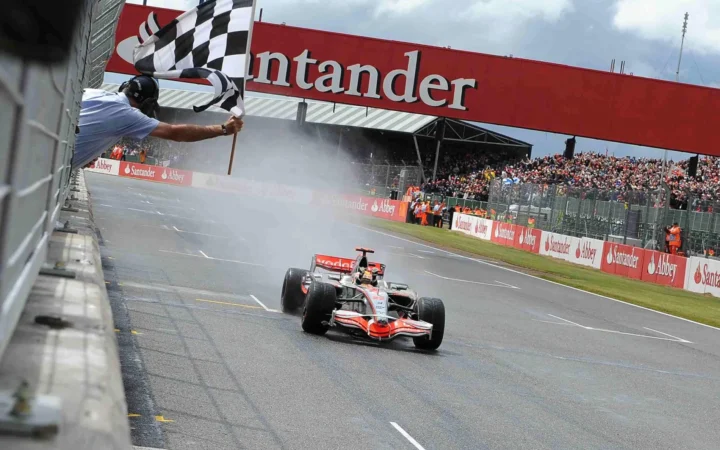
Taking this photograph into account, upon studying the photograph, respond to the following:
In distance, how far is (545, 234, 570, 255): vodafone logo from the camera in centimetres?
3389

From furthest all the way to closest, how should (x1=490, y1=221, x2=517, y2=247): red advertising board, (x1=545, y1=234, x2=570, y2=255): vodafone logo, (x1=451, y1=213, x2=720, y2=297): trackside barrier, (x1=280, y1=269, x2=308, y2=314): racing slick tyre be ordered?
1. (x1=490, y1=221, x2=517, y2=247): red advertising board
2. (x1=545, y1=234, x2=570, y2=255): vodafone logo
3. (x1=451, y1=213, x2=720, y2=297): trackside barrier
4. (x1=280, y1=269, x2=308, y2=314): racing slick tyre

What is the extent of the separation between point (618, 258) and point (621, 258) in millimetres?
192

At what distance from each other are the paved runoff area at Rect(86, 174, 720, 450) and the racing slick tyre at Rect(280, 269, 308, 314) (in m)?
0.30

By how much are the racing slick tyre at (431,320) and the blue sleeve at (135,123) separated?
5988mm

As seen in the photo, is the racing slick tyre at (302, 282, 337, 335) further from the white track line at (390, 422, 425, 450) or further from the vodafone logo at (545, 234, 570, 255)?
the vodafone logo at (545, 234, 570, 255)

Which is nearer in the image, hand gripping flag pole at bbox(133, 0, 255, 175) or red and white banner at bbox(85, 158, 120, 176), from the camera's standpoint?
hand gripping flag pole at bbox(133, 0, 255, 175)

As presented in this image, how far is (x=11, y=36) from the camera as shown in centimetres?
107

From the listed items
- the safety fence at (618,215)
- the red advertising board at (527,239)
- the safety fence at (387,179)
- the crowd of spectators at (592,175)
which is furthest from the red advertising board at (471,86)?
the red advertising board at (527,239)

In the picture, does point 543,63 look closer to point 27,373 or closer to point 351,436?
point 351,436

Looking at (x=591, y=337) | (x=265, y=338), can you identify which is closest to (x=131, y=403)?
(x=265, y=338)

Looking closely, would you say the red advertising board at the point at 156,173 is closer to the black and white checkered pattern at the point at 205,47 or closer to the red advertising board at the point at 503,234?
the red advertising board at the point at 503,234

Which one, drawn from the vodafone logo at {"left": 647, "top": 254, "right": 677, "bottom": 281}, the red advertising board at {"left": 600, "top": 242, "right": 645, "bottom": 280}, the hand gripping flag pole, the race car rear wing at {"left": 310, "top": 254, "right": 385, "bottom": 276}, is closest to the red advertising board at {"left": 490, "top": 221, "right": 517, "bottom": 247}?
the red advertising board at {"left": 600, "top": 242, "right": 645, "bottom": 280}

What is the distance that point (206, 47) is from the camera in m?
8.78

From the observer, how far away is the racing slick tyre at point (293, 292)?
12836mm
